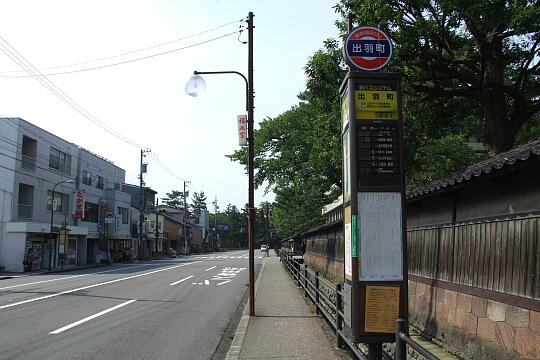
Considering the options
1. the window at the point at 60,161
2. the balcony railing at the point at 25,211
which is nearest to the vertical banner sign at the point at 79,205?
the window at the point at 60,161

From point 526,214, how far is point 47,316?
1150 centimetres

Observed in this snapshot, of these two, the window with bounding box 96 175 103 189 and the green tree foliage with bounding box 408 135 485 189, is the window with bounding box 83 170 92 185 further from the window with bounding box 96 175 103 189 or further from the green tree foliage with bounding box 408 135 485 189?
the green tree foliage with bounding box 408 135 485 189

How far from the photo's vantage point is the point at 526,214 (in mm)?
4898

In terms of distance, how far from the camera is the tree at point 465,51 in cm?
994

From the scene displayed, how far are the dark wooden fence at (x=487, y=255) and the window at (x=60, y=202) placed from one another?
37162mm

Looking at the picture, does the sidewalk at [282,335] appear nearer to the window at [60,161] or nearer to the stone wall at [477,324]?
the stone wall at [477,324]

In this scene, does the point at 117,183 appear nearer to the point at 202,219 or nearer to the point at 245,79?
the point at 245,79

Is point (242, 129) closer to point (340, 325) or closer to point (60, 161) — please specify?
point (340, 325)

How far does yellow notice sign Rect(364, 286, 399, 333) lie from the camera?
16.5 feet

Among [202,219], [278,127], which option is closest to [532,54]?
[278,127]

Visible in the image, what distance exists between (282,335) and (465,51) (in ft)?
30.0

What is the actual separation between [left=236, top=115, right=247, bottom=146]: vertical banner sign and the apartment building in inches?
1037

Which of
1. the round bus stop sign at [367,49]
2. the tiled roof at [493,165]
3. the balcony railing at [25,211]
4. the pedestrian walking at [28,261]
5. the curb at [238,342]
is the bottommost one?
the pedestrian walking at [28,261]

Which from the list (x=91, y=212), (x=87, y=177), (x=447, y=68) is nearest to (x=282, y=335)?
(x=447, y=68)
